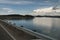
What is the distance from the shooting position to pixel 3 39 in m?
26.0

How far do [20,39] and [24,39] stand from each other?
0.40m

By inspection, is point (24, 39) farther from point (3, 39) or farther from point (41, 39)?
point (41, 39)

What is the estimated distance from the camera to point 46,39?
55.0 ft

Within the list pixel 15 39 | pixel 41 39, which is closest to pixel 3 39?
pixel 15 39

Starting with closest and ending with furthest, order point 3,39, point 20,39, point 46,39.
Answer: point 46,39 → point 20,39 → point 3,39

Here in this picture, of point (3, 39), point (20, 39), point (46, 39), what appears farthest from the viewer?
point (3, 39)

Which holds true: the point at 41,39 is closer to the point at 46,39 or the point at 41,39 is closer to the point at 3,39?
the point at 46,39

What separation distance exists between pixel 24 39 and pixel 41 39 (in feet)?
23.6

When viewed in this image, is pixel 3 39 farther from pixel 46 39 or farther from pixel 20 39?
pixel 46 39

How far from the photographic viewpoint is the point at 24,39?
2434cm

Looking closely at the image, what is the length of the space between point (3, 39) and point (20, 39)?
8.32 feet

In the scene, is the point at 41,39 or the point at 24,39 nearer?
the point at 41,39

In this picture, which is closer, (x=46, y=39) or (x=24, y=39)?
(x=46, y=39)

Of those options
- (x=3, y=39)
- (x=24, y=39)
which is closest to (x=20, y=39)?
(x=24, y=39)
